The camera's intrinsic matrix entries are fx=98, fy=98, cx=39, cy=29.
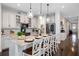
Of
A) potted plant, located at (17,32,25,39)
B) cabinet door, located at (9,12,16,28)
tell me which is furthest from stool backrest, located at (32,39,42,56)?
cabinet door, located at (9,12,16,28)

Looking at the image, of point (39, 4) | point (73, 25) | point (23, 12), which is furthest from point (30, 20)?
point (73, 25)

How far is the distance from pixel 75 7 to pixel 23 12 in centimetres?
97

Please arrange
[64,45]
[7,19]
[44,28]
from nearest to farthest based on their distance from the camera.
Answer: [7,19], [44,28], [64,45]

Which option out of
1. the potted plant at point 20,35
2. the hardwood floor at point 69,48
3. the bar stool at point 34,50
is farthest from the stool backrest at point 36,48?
the hardwood floor at point 69,48

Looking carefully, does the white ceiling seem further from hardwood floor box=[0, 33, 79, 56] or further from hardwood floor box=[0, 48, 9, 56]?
hardwood floor box=[0, 48, 9, 56]

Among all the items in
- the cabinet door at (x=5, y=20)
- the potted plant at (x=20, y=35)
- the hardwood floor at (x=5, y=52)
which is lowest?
the hardwood floor at (x=5, y=52)

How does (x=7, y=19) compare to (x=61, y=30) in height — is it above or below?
above

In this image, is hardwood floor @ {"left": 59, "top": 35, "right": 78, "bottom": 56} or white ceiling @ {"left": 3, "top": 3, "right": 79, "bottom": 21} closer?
white ceiling @ {"left": 3, "top": 3, "right": 79, "bottom": 21}

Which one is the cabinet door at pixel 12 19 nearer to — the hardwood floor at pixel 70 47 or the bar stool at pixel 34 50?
the bar stool at pixel 34 50

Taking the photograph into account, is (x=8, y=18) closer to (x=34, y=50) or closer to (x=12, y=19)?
(x=12, y=19)

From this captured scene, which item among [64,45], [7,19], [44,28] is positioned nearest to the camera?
[7,19]

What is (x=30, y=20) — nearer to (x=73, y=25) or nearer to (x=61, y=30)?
(x=61, y=30)

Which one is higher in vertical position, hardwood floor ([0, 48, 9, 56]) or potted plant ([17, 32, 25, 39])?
potted plant ([17, 32, 25, 39])

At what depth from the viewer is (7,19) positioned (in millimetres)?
1765
